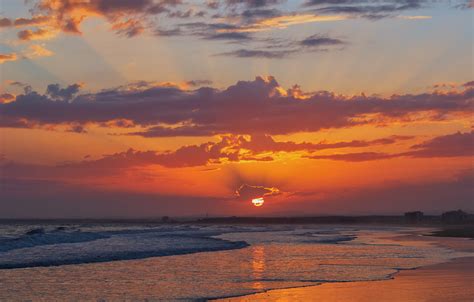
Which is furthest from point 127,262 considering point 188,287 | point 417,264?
point 417,264

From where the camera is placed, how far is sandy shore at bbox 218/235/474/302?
19.4m

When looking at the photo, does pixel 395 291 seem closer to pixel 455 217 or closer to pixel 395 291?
pixel 395 291

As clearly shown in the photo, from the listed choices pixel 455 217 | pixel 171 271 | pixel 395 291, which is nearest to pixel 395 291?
pixel 395 291

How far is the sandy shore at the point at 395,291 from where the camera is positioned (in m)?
19.4

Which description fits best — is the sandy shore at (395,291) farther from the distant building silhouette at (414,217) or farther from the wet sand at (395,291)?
the distant building silhouette at (414,217)

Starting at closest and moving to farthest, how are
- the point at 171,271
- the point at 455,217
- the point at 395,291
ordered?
the point at 395,291, the point at 171,271, the point at 455,217

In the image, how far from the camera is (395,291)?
2108cm

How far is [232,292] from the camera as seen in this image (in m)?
21.1

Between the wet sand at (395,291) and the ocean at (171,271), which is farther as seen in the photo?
the ocean at (171,271)

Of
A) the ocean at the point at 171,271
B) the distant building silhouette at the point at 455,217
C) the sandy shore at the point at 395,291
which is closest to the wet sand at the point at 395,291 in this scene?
the sandy shore at the point at 395,291

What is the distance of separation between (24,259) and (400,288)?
19219 millimetres

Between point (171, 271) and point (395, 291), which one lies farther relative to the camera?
point (171, 271)

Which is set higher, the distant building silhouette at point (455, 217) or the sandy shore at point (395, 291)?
the distant building silhouette at point (455, 217)

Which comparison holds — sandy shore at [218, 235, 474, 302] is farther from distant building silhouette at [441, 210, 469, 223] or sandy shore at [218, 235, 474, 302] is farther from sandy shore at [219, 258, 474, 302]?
distant building silhouette at [441, 210, 469, 223]
